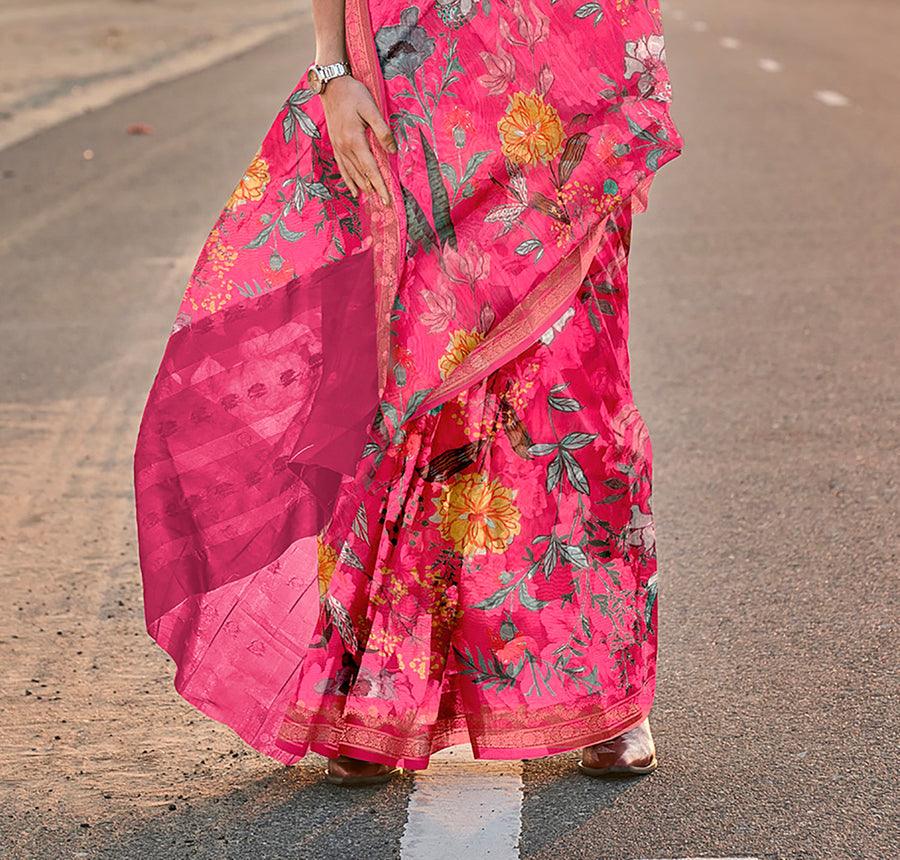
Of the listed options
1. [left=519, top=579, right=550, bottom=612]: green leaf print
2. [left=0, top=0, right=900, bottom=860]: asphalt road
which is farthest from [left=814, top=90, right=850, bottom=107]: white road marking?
[left=519, top=579, right=550, bottom=612]: green leaf print

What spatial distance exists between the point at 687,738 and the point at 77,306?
13.9ft

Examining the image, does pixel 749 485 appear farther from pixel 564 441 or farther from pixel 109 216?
pixel 109 216

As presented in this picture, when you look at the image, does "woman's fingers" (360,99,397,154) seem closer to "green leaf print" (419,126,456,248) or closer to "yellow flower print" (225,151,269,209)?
"green leaf print" (419,126,456,248)

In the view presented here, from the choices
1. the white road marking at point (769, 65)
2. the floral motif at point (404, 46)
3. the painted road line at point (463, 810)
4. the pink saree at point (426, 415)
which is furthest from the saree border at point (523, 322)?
the white road marking at point (769, 65)

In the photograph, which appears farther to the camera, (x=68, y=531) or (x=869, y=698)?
(x=68, y=531)

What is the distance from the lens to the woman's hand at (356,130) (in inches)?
105

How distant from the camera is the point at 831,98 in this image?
1274cm

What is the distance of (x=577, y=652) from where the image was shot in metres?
2.80

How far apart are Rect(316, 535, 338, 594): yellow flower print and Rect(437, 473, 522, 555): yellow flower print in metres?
0.20

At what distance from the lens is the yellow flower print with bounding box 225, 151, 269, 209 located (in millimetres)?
2801

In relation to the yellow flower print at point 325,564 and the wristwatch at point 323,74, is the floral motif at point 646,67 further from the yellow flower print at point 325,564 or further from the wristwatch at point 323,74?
the yellow flower print at point 325,564

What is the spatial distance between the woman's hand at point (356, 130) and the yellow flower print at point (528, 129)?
176mm

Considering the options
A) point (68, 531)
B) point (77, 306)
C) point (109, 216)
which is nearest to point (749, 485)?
point (68, 531)

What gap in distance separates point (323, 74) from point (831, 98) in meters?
10.6
